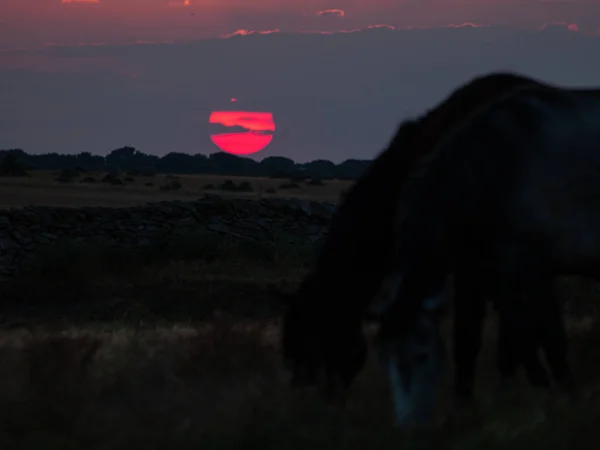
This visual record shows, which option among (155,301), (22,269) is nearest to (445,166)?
(155,301)

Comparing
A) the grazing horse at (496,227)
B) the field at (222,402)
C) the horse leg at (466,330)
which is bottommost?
the field at (222,402)

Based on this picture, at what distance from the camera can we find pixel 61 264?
61.5 ft

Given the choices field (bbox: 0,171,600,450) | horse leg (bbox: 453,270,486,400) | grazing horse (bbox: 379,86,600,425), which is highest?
grazing horse (bbox: 379,86,600,425)

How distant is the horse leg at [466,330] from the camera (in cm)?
631

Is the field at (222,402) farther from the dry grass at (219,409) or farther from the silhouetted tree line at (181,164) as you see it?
the silhouetted tree line at (181,164)

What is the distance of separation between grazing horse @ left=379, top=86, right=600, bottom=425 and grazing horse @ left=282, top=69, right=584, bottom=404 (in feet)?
1.20

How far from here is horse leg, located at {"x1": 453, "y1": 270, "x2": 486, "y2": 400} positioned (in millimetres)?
6312

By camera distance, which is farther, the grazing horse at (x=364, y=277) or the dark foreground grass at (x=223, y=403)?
the grazing horse at (x=364, y=277)

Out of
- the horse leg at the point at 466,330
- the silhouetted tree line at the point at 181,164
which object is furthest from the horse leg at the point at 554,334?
the silhouetted tree line at the point at 181,164

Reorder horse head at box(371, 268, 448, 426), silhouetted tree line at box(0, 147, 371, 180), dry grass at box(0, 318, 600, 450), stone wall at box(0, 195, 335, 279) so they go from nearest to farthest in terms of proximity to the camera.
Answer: dry grass at box(0, 318, 600, 450), horse head at box(371, 268, 448, 426), stone wall at box(0, 195, 335, 279), silhouetted tree line at box(0, 147, 371, 180)

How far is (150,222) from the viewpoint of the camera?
22031 millimetres

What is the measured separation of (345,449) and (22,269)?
50.4 ft

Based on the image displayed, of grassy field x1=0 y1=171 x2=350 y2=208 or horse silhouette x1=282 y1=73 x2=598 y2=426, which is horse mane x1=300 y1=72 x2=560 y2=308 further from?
grassy field x1=0 y1=171 x2=350 y2=208

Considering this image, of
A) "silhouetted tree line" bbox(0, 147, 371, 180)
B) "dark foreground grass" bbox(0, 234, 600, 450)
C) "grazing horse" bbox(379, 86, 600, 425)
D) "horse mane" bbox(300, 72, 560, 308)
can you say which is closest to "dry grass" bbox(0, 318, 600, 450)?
"dark foreground grass" bbox(0, 234, 600, 450)
